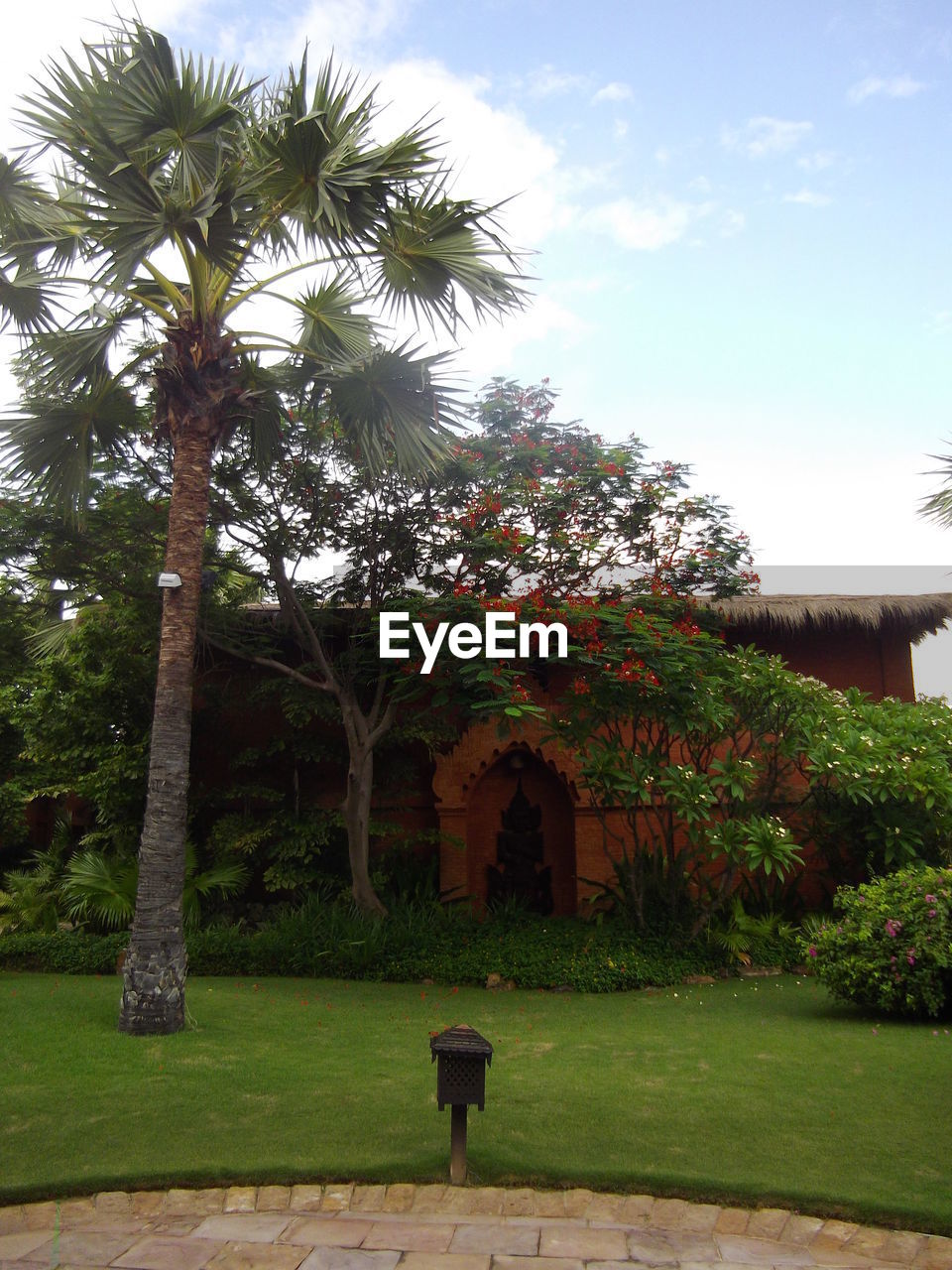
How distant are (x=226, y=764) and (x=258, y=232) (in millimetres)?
6927

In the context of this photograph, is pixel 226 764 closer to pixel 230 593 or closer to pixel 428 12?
pixel 230 593

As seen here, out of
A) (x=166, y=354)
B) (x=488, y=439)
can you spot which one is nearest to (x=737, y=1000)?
(x=488, y=439)

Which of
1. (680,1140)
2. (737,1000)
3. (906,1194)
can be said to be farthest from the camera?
(737,1000)

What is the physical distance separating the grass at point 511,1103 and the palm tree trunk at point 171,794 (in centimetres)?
30

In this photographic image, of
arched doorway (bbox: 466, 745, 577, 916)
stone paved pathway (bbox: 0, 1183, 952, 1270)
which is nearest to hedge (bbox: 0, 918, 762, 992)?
arched doorway (bbox: 466, 745, 577, 916)

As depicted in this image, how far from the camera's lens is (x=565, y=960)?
29.8ft

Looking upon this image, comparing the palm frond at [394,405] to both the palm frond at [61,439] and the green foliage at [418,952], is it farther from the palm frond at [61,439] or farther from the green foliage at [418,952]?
the green foliage at [418,952]

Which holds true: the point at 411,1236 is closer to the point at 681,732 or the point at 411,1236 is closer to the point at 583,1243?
the point at 583,1243

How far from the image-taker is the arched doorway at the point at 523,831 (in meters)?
11.6

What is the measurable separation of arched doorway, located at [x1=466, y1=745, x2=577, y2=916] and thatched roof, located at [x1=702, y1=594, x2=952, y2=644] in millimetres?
3081

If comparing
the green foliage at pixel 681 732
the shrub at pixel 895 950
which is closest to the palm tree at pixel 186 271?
the green foliage at pixel 681 732

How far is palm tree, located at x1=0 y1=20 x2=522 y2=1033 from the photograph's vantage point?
641 centimetres

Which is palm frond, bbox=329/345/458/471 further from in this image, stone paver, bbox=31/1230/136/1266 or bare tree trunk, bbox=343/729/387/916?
stone paver, bbox=31/1230/136/1266

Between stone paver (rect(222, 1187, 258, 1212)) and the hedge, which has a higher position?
the hedge
